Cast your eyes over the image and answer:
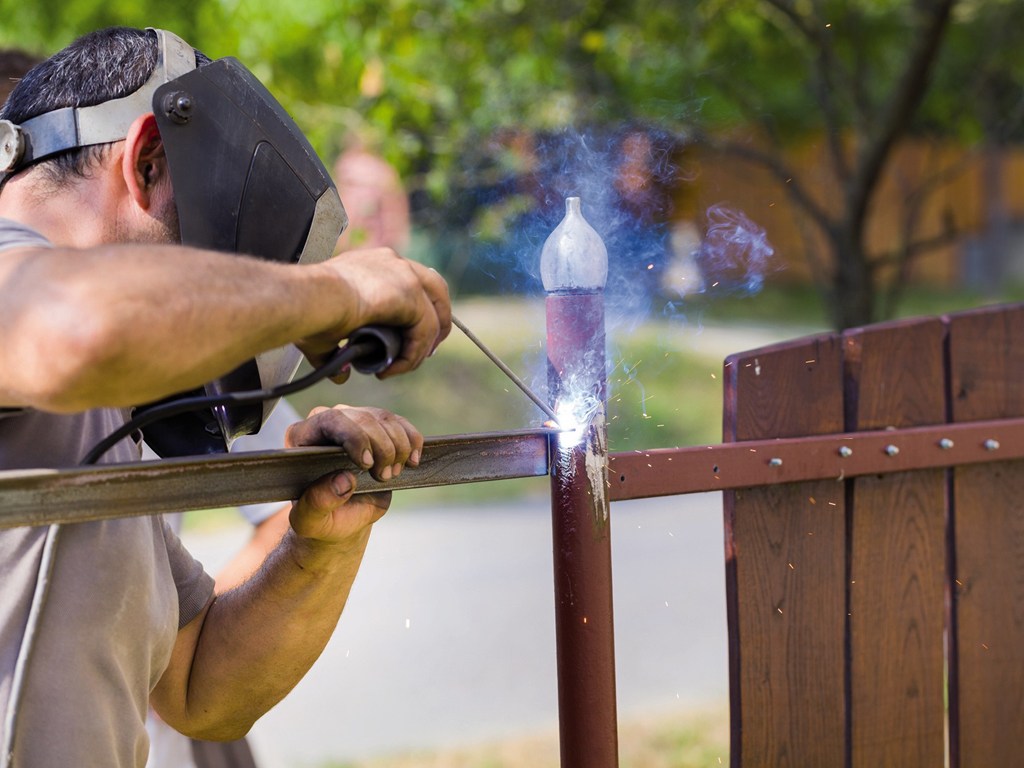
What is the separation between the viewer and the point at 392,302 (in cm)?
150

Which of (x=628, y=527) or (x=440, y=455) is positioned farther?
(x=628, y=527)

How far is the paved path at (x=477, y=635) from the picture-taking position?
5.10m

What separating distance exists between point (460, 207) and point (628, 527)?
4438 mm

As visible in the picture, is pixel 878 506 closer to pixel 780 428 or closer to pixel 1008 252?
pixel 780 428

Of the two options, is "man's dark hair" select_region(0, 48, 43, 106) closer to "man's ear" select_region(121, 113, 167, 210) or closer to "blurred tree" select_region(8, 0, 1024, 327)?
"man's ear" select_region(121, 113, 167, 210)

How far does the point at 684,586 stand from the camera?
725 centimetres

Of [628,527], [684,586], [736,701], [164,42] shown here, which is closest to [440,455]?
[164,42]

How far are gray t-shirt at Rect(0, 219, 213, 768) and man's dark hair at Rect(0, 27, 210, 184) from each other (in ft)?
1.29

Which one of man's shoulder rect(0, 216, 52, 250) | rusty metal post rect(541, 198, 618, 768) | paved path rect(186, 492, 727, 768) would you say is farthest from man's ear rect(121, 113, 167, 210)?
paved path rect(186, 492, 727, 768)

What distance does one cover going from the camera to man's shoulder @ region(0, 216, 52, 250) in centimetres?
141

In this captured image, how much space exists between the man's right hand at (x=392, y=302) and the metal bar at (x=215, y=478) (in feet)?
0.65

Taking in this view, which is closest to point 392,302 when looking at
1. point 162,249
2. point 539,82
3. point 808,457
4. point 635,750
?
point 162,249

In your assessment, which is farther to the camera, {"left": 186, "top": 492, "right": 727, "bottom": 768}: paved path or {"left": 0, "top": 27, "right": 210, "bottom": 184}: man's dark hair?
{"left": 186, "top": 492, "right": 727, "bottom": 768}: paved path

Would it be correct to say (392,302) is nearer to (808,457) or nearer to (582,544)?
(582,544)
